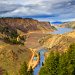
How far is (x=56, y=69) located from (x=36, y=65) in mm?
78740

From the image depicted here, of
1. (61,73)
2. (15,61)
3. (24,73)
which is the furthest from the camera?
(15,61)

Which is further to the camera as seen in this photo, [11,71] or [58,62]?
[11,71]

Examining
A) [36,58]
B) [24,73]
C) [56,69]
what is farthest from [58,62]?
[36,58]

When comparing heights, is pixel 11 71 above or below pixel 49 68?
below

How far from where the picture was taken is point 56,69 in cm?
9050

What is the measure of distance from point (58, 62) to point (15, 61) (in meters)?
74.0

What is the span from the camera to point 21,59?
171 m

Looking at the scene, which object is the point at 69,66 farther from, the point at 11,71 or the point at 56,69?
the point at 11,71

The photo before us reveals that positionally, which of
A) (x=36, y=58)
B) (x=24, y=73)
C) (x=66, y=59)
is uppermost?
(x=66, y=59)

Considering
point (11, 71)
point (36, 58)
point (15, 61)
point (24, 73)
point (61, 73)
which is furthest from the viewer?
point (36, 58)

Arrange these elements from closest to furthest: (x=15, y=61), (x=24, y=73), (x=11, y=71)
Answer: (x=24, y=73) → (x=11, y=71) → (x=15, y=61)

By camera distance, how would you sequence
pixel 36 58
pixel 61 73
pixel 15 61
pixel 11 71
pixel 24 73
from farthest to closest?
pixel 36 58
pixel 15 61
pixel 11 71
pixel 24 73
pixel 61 73

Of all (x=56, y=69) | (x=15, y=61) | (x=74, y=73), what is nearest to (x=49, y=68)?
(x=56, y=69)

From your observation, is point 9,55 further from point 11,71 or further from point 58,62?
point 58,62
